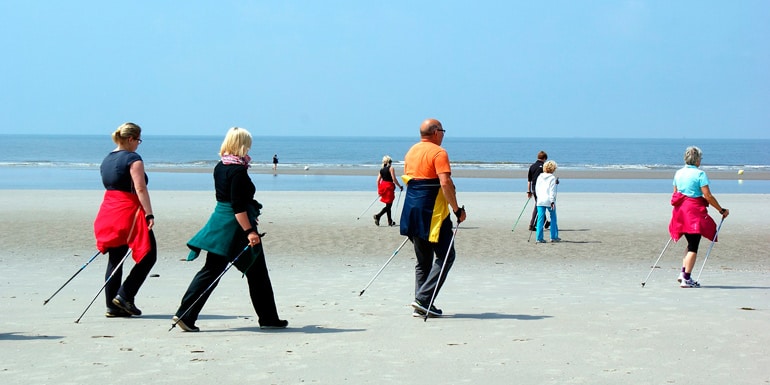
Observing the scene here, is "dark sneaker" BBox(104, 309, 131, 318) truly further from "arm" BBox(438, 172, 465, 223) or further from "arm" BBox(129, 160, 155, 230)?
"arm" BBox(438, 172, 465, 223)

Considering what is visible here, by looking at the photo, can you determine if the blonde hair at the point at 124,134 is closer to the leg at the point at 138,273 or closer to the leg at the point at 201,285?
the leg at the point at 138,273

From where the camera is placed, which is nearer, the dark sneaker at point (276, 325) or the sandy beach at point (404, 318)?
the sandy beach at point (404, 318)

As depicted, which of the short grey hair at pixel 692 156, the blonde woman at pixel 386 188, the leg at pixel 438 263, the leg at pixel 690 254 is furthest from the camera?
the blonde woman at pixel 386 188

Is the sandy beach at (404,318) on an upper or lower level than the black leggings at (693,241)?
lower

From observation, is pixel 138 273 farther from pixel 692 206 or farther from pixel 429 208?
pixel 692 206

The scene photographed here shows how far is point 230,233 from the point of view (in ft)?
21.2

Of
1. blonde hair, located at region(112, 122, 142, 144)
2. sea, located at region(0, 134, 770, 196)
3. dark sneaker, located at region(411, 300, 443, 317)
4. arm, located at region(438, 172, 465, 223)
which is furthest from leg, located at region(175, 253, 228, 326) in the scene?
sea, located at region(0, 134, 770, 196)

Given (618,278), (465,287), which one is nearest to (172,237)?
(465,287)

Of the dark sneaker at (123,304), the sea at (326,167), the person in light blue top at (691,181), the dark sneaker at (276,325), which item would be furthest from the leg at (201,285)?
the sea at (326,167)

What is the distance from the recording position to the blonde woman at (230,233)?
6336 millimetres

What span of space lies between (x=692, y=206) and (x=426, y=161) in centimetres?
344

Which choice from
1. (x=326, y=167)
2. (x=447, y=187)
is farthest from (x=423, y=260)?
(x=326, y=167)

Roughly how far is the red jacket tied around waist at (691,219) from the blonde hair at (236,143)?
185 inches

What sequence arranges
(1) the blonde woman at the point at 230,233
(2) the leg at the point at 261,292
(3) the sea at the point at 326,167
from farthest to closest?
(3) the sea at the point at 326,167 → (2) the leg at the point at 261,292 → (1) the blonde woman at the point at 230,233
